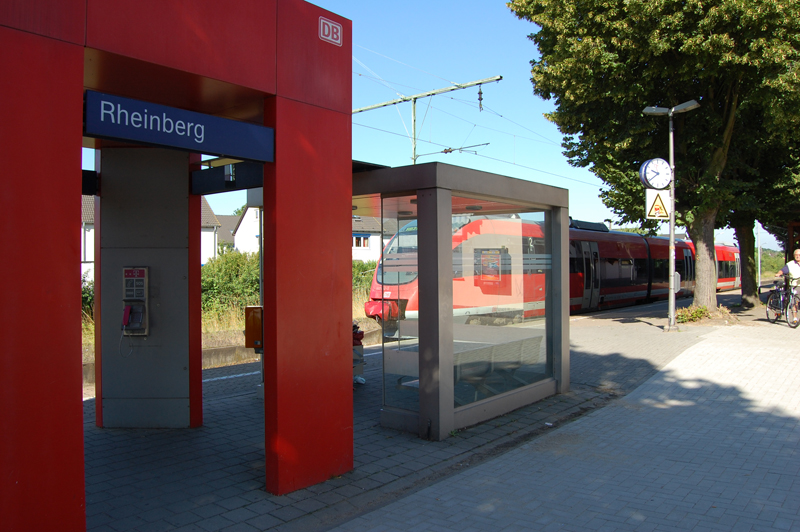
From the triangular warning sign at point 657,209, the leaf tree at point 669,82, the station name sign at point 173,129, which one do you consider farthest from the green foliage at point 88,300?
the triangular warning sign at point 657,209

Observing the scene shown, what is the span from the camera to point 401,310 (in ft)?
20.5

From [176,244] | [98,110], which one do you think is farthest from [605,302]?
[98,110]

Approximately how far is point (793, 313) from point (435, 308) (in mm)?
11797

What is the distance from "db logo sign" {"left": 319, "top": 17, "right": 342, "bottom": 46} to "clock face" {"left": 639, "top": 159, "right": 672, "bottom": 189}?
10.9 meters

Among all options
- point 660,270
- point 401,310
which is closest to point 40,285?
point 401,310

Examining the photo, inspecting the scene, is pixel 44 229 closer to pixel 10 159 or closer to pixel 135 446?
pixel 10 159

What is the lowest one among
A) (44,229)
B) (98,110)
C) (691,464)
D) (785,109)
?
(691,464)

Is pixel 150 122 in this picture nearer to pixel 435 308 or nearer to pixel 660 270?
pixel 435 308

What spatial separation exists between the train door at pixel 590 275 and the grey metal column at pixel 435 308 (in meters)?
15.5

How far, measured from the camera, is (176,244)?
616cm

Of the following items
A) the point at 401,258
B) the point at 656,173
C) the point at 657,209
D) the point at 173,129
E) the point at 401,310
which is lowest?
the point at 401,310

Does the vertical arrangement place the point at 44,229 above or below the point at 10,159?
below

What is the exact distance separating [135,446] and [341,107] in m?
3.83

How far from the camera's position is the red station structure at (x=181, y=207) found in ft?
9.96
